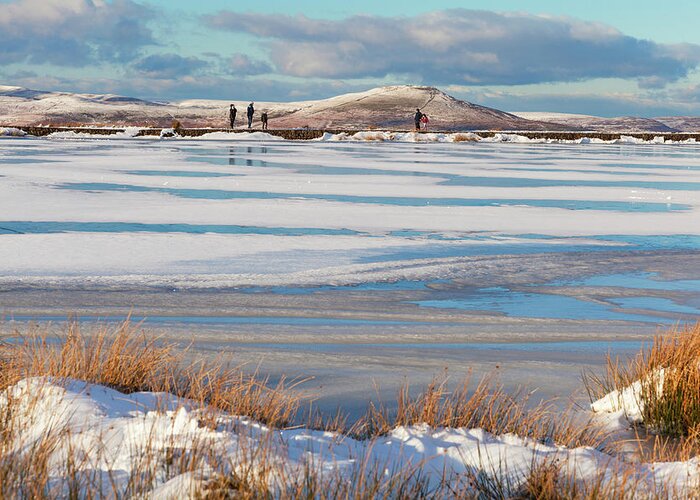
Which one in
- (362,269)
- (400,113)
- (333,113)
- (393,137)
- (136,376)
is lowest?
(362,269)

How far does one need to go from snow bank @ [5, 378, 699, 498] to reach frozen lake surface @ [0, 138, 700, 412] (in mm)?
1227

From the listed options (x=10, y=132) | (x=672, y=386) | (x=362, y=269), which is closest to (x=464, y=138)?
(x=10, y=132)

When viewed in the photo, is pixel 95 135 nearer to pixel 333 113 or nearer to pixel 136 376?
pixel 136 376

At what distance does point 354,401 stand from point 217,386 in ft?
3.50

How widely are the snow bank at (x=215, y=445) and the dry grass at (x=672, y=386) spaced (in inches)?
30.0

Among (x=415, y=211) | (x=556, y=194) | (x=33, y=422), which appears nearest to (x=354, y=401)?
(x=33, y=422)

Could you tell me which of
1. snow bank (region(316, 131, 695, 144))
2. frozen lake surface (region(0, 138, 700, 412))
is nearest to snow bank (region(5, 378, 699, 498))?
→ frozen lake surface (region(0, 138, 700, 412))

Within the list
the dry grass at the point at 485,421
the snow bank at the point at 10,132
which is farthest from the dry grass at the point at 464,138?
the dry grass at the point at 485,421

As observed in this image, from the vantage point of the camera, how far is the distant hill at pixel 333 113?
11281 centimetres

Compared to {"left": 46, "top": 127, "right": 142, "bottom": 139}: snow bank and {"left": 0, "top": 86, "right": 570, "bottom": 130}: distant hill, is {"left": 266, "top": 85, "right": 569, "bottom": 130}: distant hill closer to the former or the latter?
{"left": 0, "top": 86, "right": 570, "bottom": 130}: distant hill

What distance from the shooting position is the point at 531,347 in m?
6.45

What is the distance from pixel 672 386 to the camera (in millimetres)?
4707

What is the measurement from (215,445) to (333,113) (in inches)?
4654

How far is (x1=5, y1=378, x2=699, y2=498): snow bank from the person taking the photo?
11.2 ft
